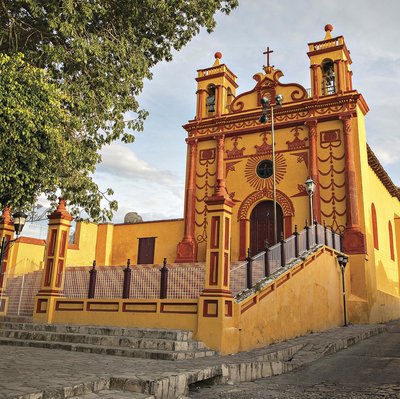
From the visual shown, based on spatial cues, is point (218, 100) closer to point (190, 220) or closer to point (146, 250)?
point (190, 220)

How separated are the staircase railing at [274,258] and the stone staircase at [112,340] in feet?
5.99

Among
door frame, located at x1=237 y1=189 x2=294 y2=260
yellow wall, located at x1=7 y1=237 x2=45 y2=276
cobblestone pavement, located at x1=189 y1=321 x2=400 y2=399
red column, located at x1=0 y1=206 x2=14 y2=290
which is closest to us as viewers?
cobblestone pavement, located at x1=189 y1=321 x2=400 y2=399

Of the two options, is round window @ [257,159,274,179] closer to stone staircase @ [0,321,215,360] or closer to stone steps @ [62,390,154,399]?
stone staircase @ [0,321,215,360]

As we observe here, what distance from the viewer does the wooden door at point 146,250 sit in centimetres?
2048

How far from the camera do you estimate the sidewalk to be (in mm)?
4398

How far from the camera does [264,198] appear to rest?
59.5ft

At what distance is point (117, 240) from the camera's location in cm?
2188

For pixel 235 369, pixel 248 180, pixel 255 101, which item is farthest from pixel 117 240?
pixel 235 369

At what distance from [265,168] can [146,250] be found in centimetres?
709

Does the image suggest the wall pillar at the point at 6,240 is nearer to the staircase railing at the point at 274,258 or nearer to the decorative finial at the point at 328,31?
the staircase railing at the point at 274,258

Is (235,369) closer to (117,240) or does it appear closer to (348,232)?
(348,232)

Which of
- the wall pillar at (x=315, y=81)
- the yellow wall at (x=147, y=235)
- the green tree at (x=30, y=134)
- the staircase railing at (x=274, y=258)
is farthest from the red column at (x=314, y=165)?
the green tree at (x=30, y=134)

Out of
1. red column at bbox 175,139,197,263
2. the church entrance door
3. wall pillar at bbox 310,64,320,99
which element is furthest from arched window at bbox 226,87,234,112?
the church entrance door

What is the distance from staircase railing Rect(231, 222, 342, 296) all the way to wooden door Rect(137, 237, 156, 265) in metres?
9.20
